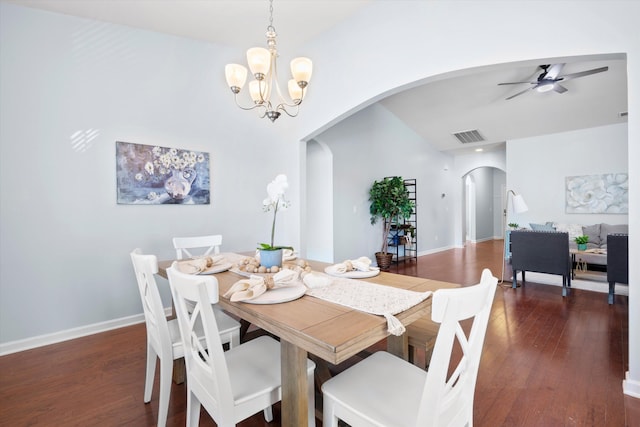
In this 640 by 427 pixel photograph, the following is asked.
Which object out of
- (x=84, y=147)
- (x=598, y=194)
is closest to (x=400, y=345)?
(x=84, y=147)

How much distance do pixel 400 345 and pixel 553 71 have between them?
14.9 ft

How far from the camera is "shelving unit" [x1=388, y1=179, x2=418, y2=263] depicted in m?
6.45

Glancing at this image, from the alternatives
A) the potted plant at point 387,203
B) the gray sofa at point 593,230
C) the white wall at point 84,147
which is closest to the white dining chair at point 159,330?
the white wall at point 84,147

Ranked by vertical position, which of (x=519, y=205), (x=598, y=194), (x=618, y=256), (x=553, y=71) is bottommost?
(x=618, y=256)

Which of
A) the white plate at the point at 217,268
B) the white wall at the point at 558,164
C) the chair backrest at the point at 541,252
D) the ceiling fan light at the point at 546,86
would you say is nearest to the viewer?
the white plate at the point at 217,268

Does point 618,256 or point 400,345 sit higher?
point 618,256

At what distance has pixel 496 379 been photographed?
213cm

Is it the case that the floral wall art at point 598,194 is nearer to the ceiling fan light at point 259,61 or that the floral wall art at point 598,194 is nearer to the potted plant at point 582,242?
the potted plant at point 582,242

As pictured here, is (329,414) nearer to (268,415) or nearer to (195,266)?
(268,415)

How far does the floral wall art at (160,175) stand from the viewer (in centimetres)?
304

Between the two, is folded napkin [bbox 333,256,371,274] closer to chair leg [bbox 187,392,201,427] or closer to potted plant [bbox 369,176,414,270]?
chair leg [bbox 187,392,201,427]

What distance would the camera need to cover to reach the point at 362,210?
601 centimetres

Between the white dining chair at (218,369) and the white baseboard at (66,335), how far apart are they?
2213 millimetres

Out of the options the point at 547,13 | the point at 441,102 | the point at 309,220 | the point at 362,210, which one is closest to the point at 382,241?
the point at 362,210
